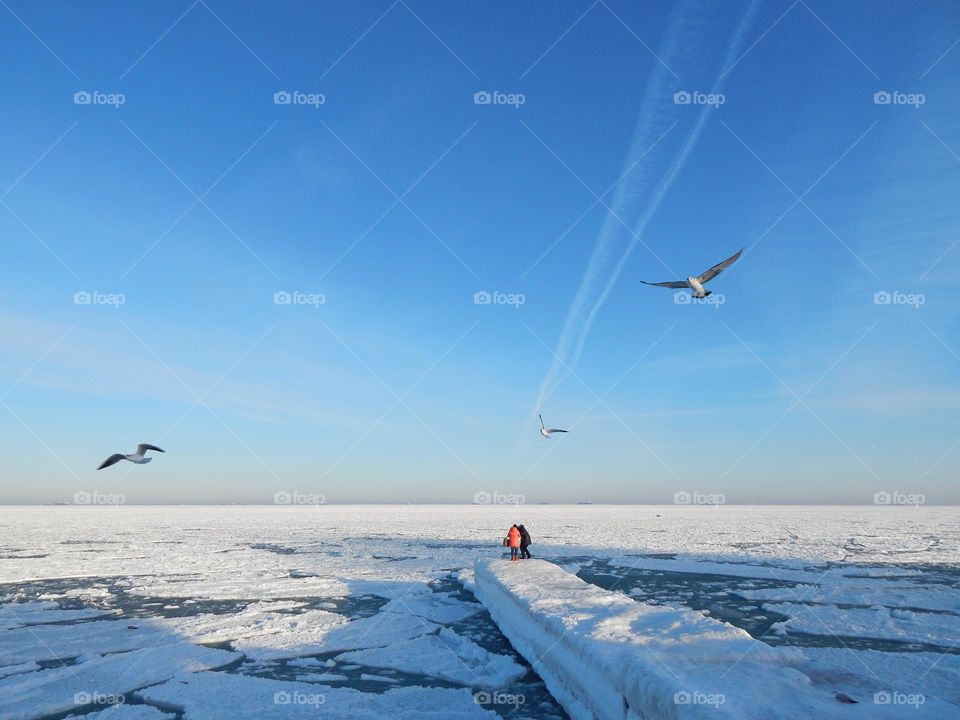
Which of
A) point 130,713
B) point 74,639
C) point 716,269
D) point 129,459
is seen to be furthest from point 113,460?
point 716,269

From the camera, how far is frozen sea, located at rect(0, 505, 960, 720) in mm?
6207

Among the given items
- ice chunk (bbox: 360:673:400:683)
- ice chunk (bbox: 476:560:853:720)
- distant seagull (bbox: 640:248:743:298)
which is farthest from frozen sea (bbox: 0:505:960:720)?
distant seagull (bbox: 640:248:743:298)

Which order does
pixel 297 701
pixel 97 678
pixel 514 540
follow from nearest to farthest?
pixel 297 701
pixel 97 678
pixel 514 540

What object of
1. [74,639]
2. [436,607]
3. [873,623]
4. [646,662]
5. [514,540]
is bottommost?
[436,607]

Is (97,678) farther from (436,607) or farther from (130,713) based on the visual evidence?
(436,607)

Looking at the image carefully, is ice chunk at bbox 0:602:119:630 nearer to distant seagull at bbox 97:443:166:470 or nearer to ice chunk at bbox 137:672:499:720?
distant seagull at bbox 97:443:166:470

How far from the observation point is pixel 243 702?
6.19m

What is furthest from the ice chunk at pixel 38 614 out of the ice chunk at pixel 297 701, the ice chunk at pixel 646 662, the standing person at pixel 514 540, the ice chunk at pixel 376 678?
the standing person at pixel 514 540

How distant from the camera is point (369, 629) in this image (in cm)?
932

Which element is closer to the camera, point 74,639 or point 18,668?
point 18,668

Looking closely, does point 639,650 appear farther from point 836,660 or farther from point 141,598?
point 141,598

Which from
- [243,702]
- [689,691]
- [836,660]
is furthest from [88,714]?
[836,660]

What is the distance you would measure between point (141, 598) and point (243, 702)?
7193 mm

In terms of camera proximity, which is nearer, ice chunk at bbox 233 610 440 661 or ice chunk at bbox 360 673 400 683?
ice chunk at bbox 360 673 400 683
